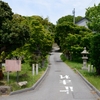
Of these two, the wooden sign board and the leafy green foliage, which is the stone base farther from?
the leafy green foliage

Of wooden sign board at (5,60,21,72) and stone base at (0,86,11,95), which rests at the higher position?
wooden sign board at (5,60,21,72)

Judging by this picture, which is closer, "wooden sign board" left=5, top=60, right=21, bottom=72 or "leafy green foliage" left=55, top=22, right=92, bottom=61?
"wooden sign board" left=5, top=60, right=21, bottom=72

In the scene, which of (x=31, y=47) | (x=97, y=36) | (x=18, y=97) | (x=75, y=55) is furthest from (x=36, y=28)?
(x=18, y=97)

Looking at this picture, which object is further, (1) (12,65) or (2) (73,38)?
(2) (73,38)

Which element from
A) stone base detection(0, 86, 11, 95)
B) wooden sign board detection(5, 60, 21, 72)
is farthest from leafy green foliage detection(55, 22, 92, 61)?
stone base detection(0, 86, 11, 95)

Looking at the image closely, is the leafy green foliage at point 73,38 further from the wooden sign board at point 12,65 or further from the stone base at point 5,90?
the stone base at point 5,90

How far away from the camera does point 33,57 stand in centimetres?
2747

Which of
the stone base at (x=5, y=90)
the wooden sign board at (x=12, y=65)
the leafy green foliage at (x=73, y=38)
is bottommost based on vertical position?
the stone base at (x=5, y=90)

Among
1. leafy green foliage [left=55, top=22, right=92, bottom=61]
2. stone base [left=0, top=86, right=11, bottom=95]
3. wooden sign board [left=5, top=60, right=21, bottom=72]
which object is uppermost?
leafy green foliage [left=55, top=22, right=92, bottom=61]

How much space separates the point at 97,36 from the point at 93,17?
2.32 m

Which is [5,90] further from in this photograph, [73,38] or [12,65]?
[73,38]

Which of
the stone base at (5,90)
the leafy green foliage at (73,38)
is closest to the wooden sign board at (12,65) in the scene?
the stone base at (5,90)

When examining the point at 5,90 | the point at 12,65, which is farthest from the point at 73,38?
the point at 5,90

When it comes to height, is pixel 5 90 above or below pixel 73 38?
below
